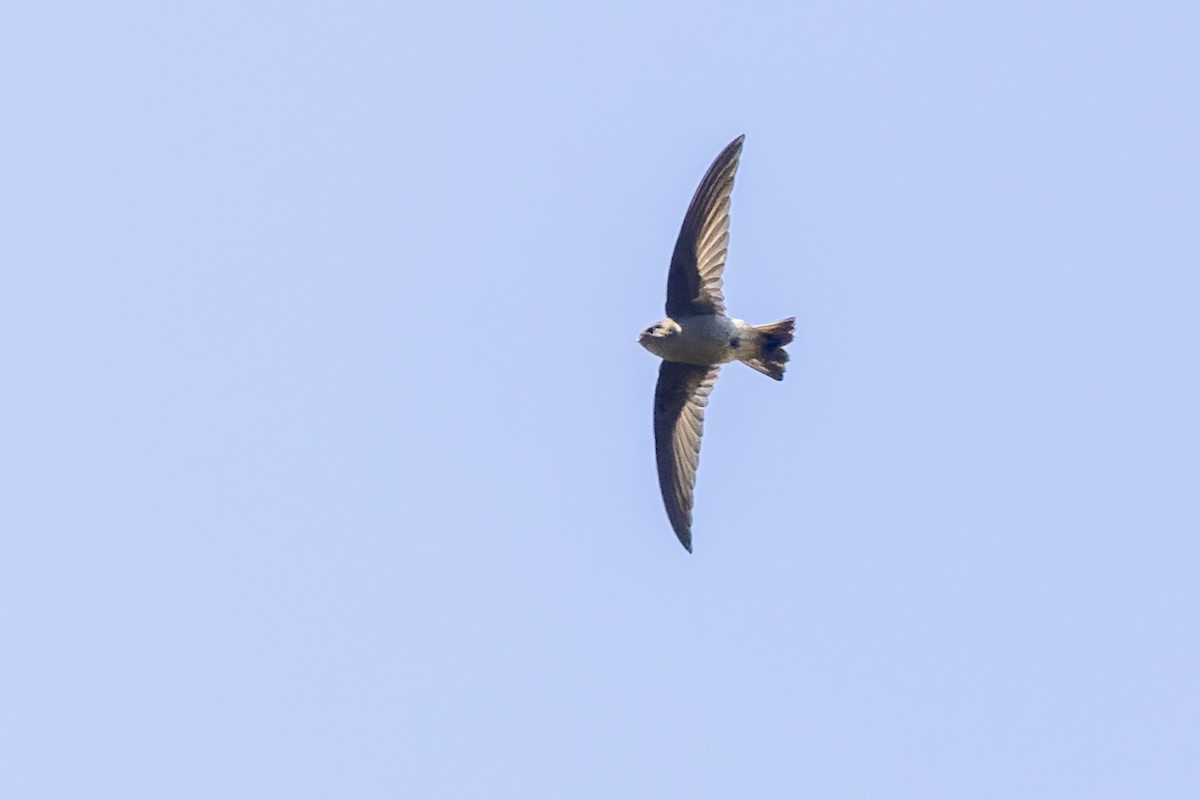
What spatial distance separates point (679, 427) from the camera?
19.7 m

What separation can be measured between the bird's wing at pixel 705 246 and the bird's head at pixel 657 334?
0.54 feet

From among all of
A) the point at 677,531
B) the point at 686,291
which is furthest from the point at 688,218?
the point at 677,531

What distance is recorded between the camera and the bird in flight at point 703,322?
19000mm

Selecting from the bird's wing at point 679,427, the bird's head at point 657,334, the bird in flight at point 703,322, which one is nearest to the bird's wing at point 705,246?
the bird in flight at point 703,322

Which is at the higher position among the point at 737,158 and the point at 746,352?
the point at 737,158

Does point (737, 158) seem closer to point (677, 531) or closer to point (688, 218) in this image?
point (688, 218)

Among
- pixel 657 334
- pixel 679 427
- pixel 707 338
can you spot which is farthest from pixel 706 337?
pixel 679 427

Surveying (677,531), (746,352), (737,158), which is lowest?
(677,531)

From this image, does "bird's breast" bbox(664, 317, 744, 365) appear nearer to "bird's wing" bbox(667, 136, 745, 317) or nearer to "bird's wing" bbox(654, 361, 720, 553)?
"bird's wing" bbox(667, 136, 745, 317)

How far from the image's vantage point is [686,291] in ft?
63.0

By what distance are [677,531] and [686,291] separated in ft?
5.47

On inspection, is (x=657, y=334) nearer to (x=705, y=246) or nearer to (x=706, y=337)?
(x=706, y=337)

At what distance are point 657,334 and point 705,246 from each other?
2.26ft

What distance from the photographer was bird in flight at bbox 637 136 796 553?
19.0 metres
